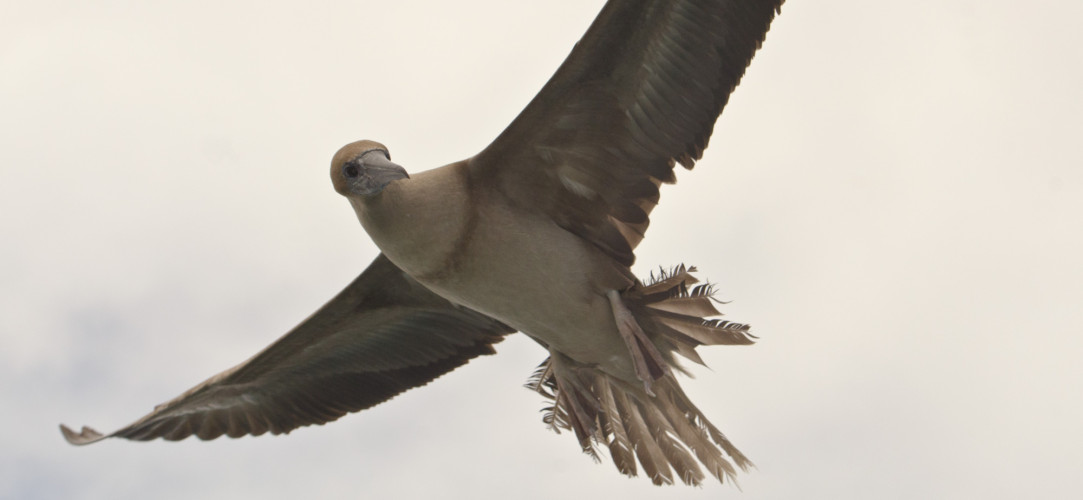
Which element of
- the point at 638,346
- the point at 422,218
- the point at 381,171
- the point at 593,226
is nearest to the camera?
the point at 381,171

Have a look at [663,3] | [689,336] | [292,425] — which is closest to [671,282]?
[689,336]

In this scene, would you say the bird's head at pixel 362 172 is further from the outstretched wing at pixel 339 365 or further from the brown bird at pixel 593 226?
the outstretched wing at pixel 339 365

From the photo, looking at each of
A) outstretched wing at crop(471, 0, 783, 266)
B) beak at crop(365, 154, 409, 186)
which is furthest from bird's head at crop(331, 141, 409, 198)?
outstretched wing at crop(471, 0, 783, 266)

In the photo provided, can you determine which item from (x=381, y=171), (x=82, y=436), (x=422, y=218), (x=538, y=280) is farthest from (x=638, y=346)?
(x=82, y=436)

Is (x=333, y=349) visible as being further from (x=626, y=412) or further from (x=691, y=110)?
(x=691, y=110)

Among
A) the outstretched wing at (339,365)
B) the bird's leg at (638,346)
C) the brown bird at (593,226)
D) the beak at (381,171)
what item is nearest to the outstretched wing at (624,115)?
the brown bird at (593,226)

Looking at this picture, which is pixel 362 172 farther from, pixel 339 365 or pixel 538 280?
pixel 339 365
